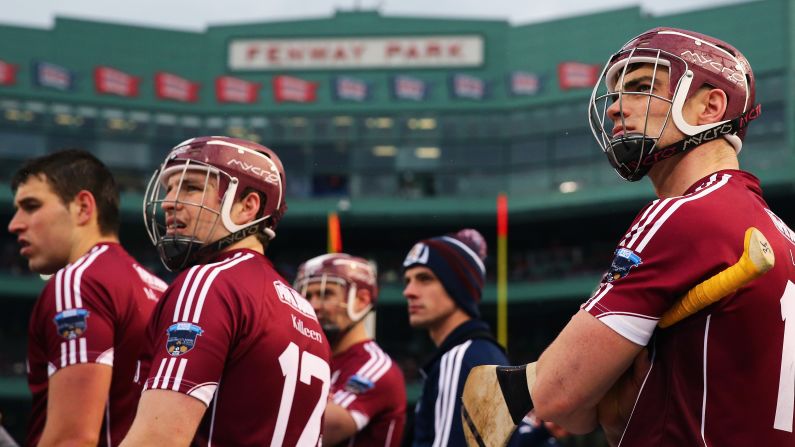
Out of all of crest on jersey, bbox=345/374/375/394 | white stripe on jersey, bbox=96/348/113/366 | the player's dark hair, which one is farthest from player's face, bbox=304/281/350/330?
white stripe on jersey, bbox=96/348/113/366

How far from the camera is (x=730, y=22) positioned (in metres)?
40.9

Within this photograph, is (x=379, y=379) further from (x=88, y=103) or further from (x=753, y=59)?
(x=88, y=103)

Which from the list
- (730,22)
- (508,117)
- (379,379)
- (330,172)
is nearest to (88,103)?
(330,172)

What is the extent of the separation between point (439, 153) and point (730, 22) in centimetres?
1251

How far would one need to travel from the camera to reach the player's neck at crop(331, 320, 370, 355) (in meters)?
7.64

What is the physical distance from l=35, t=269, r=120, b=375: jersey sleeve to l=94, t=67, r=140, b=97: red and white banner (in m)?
41.8

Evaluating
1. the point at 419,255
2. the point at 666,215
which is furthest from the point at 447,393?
the point at 666,215

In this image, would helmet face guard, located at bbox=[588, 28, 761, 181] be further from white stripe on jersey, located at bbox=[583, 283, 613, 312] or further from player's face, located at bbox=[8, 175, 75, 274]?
player's face, located at bbox=[8, 175, 75, 274]

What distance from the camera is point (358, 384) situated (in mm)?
6883

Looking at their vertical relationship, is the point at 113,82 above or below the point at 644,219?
above

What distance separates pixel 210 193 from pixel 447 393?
1.96 metres

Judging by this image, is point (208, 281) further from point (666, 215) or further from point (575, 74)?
point (575, 74)

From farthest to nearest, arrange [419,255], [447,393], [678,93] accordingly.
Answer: [419,255] < [447,393] < [678,93]

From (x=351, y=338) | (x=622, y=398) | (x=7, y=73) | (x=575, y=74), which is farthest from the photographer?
(x=7, y=73)
